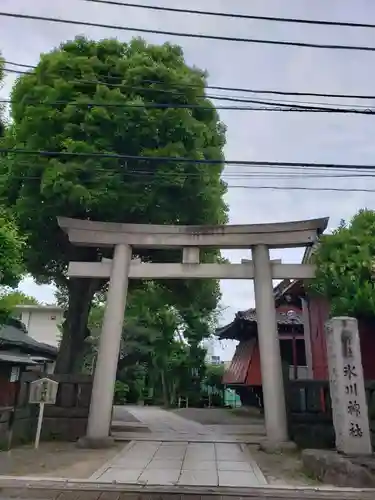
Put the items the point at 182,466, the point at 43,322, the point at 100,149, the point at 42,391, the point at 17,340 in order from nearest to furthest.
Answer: the point at 182,466, the point at 42,391, the point at 100,149, the point at 17,340, the point at 43,322

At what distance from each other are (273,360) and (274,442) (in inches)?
74.3

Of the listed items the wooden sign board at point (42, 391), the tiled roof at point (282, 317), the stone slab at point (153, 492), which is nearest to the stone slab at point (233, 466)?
the stone slab at point (153, 492)

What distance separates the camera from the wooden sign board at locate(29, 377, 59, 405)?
1024cm

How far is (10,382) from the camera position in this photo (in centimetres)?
1084

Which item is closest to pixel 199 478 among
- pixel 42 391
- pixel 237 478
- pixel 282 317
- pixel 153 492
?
pixel 237 478

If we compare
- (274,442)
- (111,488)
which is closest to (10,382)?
(111,488)

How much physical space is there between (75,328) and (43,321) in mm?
20375

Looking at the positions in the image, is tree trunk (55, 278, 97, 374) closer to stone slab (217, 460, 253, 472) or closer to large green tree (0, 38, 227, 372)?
large green tree (0, 38, 227, 372)

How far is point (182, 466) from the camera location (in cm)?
796

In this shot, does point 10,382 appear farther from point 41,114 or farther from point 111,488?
point 41,114

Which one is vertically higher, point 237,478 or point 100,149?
point 100,149

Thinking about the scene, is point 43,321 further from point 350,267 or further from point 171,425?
point 350,267

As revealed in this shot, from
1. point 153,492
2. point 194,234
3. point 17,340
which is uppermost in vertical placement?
point 194,234

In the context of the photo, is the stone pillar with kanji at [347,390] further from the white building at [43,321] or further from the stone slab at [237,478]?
the white building at [43,321]
